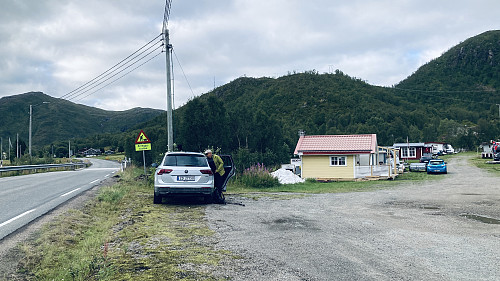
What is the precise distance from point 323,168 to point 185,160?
67.2 feet

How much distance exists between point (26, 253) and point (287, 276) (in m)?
4.07

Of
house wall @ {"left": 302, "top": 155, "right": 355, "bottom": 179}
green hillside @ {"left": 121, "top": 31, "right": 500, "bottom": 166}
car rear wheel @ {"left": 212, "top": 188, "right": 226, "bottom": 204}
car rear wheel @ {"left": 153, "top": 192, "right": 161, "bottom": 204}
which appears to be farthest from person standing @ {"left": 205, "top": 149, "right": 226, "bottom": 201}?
green hillside @ {"left": 121, "top": 31, "right": 500, "bottom": 166}

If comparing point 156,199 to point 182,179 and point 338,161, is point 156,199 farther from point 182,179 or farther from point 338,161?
point 338,161

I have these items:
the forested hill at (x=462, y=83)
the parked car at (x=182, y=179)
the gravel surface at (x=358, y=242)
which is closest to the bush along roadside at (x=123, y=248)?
the gravel surface at (x=358, y=242)

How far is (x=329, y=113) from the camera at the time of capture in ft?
315

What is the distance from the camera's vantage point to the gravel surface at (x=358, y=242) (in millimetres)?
5117

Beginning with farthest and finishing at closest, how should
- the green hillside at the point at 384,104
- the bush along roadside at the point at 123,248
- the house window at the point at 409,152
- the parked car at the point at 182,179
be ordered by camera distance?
the green hillside at the point at 384,104, the house window at the point at 409,152, the parked car at the point at 182,179, the bush along roadside at the point at 123,248

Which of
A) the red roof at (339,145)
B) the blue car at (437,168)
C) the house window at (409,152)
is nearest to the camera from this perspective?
the red roof at (339,145)

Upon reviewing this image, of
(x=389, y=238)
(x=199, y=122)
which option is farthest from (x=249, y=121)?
(x=389, y=238)

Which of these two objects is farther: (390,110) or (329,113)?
(390,110)

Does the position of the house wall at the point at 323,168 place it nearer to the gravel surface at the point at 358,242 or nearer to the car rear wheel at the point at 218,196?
the gravel surface at the point at 358,242

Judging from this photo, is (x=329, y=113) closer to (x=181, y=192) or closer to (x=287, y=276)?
(x=181, y=192)

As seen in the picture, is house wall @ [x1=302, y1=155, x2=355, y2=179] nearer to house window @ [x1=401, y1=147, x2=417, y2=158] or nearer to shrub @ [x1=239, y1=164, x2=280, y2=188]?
shrub @ [x1=239, y1=164, x2=280, y2=188]

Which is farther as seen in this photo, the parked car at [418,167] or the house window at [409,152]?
the house window at [409,152]
